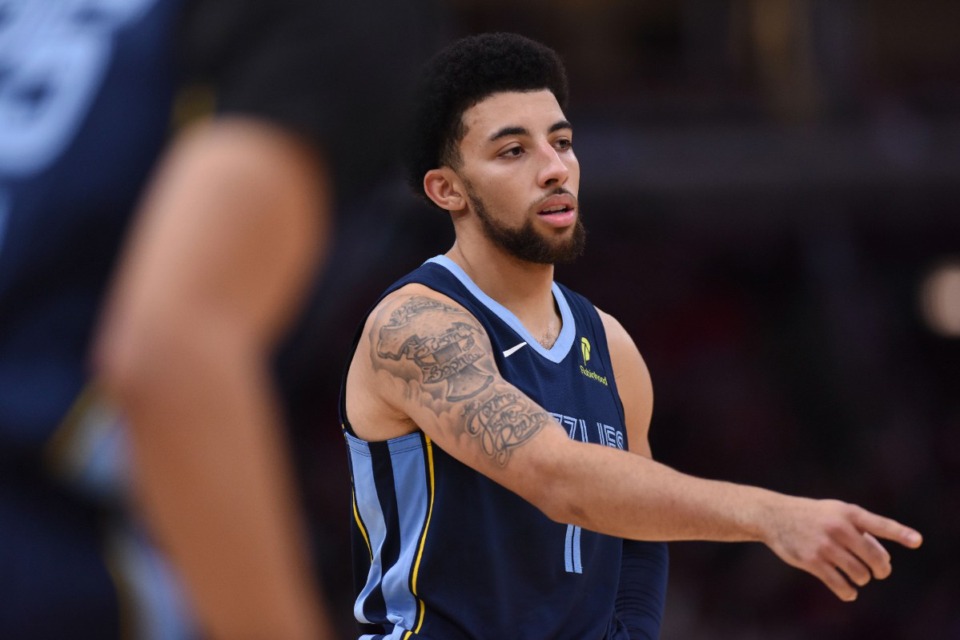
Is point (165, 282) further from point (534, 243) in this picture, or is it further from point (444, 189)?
point (444, 189)

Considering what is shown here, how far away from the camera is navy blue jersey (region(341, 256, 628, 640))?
3.45 m

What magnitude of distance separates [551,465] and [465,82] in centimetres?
104

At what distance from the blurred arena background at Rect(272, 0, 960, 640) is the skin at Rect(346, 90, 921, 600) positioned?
8.42 m

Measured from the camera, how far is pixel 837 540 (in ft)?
8.66

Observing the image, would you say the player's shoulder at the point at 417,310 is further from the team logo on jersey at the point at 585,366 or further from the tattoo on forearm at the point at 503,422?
the team logo on jersey at the point at 585,366

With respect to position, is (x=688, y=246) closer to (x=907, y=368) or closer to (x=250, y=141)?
(x=907, y=368)

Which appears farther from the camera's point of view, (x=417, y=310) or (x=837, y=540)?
(x=417, y=310)

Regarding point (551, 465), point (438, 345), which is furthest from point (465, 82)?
point (551, 465)

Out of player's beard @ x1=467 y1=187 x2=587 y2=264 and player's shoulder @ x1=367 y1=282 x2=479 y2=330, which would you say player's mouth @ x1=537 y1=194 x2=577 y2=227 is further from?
player's shoulder @ x1=367 y1=282 x2=479 y2=330

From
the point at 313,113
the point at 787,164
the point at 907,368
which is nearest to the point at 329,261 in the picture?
the point at 313,113

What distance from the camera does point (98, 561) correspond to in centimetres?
188

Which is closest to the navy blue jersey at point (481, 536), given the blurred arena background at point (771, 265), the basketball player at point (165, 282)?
the basketball player at point (165, 282)

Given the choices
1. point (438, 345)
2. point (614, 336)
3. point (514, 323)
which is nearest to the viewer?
point (438, 345)

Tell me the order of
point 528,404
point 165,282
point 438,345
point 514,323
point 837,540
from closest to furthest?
point 165,282 < point 837,540 < point 528,404 < point 438,345 < point 514,323
